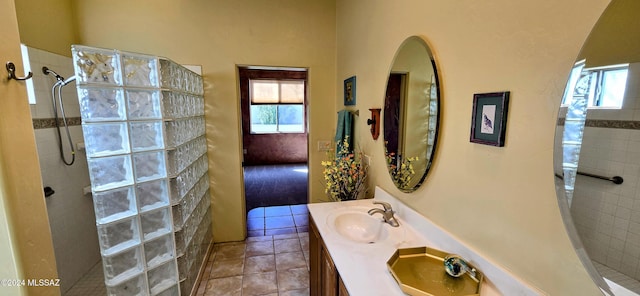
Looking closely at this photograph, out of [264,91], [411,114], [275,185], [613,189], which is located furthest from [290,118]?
[613,189]

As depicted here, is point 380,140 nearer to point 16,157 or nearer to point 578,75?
point 578,75

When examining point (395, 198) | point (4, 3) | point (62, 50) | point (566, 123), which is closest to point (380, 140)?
point (395, 198)

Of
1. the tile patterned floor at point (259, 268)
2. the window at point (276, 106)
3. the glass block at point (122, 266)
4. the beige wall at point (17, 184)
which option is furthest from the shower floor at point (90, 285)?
the window at point (276, 106)

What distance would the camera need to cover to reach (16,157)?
967 millimetres

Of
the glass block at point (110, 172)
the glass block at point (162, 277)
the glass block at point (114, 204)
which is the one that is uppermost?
the glass block at point (110, 172)

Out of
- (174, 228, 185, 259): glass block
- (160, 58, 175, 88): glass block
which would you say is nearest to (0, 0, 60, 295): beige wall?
(160, 58, 175, 88): glass block

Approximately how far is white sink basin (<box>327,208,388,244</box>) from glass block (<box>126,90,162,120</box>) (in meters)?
1.30

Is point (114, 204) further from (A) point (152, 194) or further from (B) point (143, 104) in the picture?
(B) point (143, 104)

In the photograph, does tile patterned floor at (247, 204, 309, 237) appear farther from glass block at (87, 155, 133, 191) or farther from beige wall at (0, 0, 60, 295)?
beige wall at (0, 0, 60, 295)

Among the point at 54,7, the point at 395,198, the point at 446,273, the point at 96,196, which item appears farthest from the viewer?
the point at 54,7

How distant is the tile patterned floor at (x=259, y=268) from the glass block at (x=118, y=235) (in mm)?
889

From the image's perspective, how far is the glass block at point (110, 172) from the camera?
1421 millimetres

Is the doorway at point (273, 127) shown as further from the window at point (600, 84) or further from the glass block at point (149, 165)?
the window at point (600, 84)

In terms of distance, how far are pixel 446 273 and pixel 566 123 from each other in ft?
2.34
